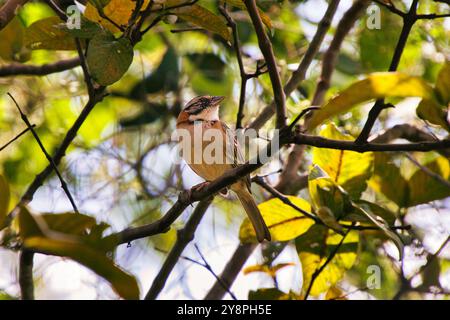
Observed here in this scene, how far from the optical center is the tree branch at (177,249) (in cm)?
388

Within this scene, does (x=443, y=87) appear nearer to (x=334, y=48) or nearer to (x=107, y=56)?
(x=107, y=56)

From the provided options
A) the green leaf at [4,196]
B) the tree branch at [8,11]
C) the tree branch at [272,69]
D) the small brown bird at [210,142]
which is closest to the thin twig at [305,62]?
the small brown bird at [210,142]

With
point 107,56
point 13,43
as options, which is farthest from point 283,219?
point 13,43

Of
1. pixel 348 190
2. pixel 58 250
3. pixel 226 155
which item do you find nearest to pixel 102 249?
pixel 58 250

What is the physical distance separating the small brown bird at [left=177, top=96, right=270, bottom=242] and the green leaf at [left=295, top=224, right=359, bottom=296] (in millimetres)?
652

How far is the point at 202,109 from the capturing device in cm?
478

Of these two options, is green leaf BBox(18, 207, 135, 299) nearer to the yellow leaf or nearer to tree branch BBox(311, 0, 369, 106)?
the yellow leaf

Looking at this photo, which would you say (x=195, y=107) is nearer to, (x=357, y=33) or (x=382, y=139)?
(x=382, y=139)

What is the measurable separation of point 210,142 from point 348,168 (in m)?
1.36

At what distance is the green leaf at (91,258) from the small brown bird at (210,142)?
7.69ft

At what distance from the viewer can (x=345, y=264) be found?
371cm

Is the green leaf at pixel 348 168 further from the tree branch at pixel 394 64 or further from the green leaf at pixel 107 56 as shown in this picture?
the green leaf at pixel 107 56
